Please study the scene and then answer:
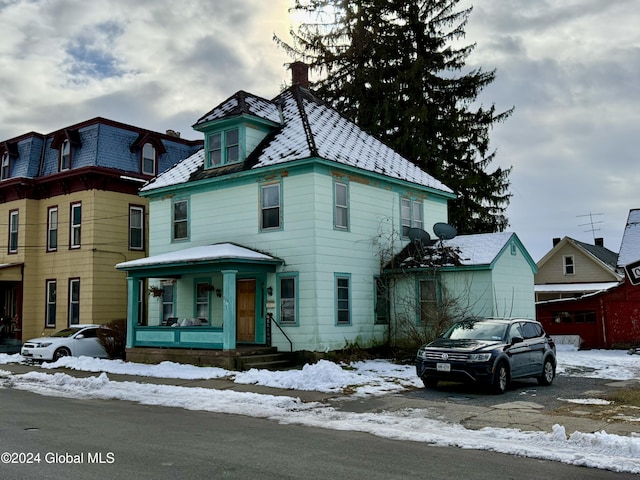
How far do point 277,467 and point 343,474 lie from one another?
0.81 m

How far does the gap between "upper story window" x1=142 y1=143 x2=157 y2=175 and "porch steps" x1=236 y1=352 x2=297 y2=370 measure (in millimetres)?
13841

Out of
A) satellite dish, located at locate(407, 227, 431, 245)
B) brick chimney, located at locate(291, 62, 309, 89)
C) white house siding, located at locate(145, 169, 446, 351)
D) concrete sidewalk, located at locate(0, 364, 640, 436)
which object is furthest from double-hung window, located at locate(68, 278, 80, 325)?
concrete sidewalk, located at locate(0, 364, 640, 436)

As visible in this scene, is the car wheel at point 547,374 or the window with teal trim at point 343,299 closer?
the car wheel at point 547,374

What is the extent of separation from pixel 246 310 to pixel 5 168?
16.9 m

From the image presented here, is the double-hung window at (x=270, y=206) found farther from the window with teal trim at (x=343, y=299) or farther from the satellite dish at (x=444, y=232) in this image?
the satellite dish at (x=444, y=232)

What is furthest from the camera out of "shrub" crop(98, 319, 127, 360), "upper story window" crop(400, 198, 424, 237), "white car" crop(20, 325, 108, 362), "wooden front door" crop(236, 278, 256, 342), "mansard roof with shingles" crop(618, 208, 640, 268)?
"mansard roof with shingles" crop(618, 208, 640, 268)

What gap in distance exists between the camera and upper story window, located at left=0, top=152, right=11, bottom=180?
31.1 metres

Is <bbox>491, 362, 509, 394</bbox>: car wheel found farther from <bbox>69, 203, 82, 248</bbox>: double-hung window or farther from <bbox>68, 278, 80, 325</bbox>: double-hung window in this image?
<bbox>69, 203, 82, 248</bbox>: double-hung window

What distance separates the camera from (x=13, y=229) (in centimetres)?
3019

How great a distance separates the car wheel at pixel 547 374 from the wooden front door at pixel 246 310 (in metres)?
9.43

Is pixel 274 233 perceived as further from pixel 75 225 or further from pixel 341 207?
pixel 75 225

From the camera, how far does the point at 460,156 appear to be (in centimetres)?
3750

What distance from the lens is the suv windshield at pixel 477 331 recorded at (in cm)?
1500

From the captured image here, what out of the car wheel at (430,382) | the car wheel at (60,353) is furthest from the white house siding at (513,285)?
the car wheel at (60,353)
